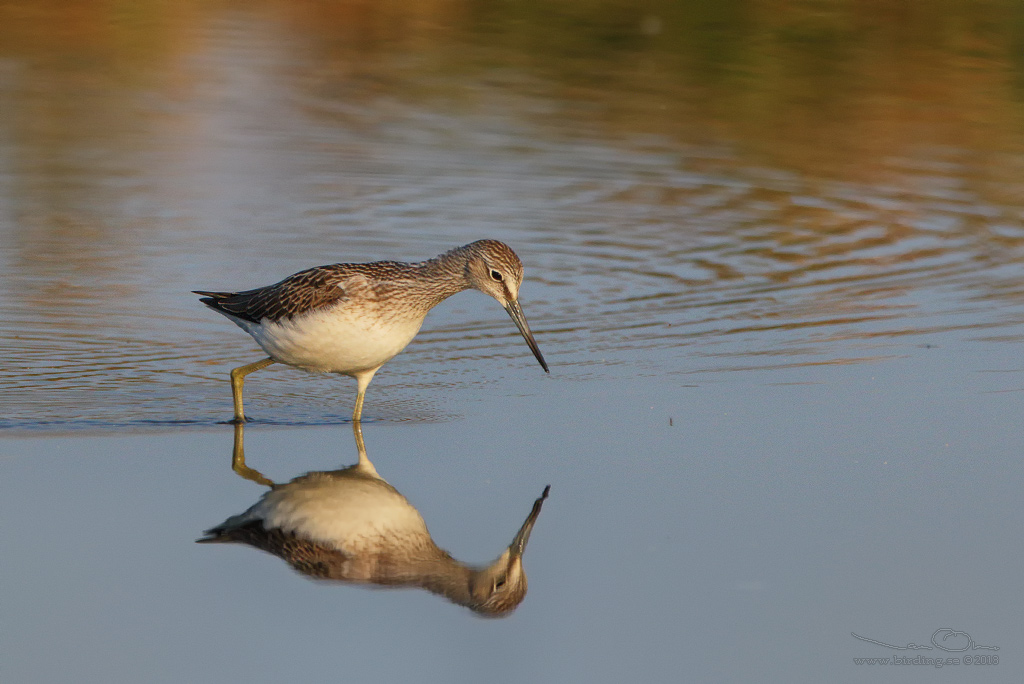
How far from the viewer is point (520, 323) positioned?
8.95m

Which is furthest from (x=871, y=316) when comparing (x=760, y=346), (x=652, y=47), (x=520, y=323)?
(x=652, y=47)

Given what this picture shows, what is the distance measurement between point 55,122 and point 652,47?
8470mm

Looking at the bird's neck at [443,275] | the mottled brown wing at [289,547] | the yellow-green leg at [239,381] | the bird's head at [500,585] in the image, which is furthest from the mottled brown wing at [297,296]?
the bird's head at [500,585]

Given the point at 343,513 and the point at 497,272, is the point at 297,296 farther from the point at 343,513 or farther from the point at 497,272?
the point at 343,513

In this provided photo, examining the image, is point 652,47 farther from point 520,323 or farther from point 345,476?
point 345,476

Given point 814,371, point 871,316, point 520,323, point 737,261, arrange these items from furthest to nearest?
1. point 737,261
2. point 871,316
3. point 814,371
4. point 520,323

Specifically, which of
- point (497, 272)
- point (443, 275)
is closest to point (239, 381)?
point (443, 275)

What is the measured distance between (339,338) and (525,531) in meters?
1.85

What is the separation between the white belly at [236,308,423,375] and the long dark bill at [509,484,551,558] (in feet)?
4.90

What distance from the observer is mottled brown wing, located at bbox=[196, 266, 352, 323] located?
8633 mm

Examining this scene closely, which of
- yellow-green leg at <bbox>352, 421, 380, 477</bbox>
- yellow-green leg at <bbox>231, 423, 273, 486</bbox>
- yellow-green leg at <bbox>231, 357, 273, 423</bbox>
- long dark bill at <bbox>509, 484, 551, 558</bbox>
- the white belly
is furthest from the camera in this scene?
yellow-green leg at <bbox>231, 357, 273, 423</bbox>

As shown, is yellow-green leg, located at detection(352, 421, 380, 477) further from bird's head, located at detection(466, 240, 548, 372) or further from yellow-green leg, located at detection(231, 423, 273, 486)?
bird's head, located at detection(466, 240, 548, 372)

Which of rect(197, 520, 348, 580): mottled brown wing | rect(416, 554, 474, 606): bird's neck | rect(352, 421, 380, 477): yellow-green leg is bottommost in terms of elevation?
rect(352, 421, 380, 477): yellow-green leg

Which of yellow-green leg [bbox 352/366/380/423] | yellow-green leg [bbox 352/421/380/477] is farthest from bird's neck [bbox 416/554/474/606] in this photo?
yellow-green leg [bbox 352/366/380/423]
